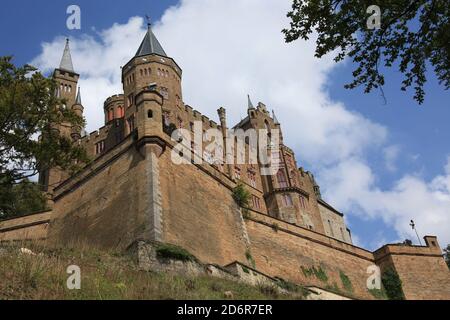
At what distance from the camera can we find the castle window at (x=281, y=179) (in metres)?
52.2

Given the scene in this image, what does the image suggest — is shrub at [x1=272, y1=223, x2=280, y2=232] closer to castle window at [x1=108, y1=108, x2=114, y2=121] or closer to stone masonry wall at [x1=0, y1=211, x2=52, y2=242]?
stone masonry wall at [x1=0, y1=211, x2=52, y2=242]

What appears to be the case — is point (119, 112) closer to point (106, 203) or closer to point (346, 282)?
point (106, 203)

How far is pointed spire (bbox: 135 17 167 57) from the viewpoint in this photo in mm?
54500

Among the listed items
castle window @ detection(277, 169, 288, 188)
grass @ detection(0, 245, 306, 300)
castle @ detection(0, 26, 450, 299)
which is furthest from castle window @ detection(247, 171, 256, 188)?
grass @ detection(0, 245, 306, 300)

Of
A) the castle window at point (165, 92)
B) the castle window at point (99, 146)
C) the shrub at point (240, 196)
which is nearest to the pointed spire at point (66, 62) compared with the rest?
the castle window at point (99, 146)

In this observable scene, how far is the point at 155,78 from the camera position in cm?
5197

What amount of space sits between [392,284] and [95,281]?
2759 cm

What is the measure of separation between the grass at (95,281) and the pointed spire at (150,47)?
3753 cm

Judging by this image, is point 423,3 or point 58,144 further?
point 58,144

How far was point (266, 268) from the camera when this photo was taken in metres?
30.3

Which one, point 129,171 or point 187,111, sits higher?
point 187,111
